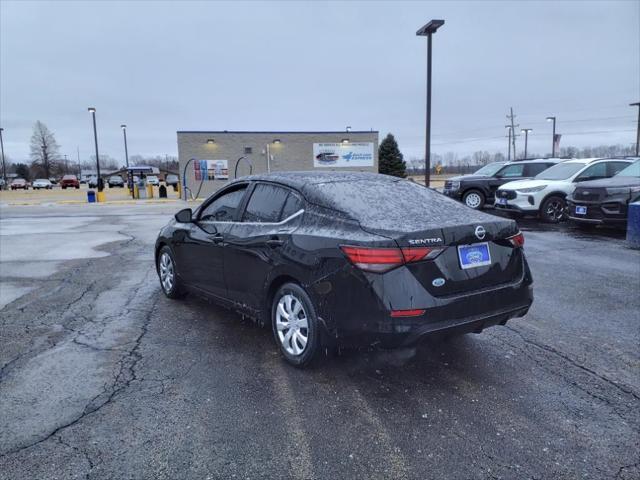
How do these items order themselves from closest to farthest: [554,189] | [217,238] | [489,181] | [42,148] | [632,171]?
1. [217,238]
2. [632,171]
3. [554,189]
4. [489,181]
5. [42,148]

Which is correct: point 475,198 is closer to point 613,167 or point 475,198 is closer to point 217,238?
point 613,167

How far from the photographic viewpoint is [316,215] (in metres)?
3.88

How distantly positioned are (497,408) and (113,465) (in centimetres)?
242

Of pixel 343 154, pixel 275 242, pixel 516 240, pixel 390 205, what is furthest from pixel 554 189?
pixel 343 154

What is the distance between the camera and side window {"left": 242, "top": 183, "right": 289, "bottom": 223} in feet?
14.1

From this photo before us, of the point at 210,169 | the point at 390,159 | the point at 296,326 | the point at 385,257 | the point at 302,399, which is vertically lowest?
the point at 302,399

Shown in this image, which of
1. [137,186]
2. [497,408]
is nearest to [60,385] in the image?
[497,408]

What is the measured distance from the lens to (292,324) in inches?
155

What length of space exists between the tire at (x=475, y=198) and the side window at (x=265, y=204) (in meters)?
13.9

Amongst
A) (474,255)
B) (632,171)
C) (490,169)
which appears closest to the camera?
(474,255)

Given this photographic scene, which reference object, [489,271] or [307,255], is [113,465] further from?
[489,271]

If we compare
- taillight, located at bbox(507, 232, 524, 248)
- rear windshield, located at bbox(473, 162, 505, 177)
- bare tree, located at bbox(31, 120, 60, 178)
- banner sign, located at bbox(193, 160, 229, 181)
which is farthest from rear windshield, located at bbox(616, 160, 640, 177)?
bare tree, located at bbox(31, 120, 60, 178)

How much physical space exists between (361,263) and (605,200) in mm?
10036

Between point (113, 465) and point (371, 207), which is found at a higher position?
point (371, 207)
